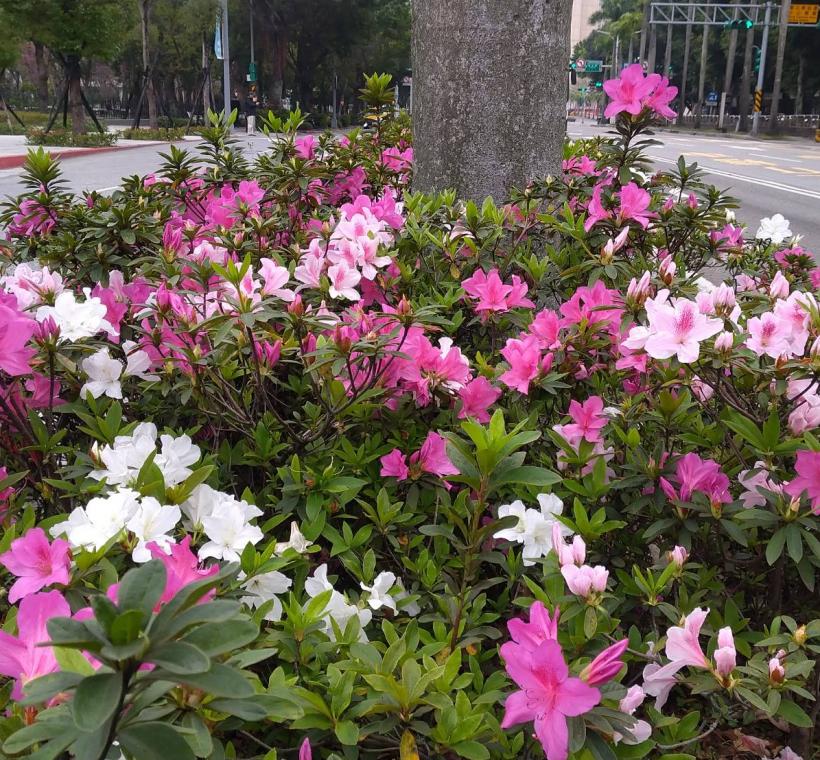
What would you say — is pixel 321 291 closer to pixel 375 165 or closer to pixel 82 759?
pixel 82 759

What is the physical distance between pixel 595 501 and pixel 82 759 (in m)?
0.97

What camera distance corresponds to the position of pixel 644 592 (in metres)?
1.25

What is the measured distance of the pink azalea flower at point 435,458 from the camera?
1378mm

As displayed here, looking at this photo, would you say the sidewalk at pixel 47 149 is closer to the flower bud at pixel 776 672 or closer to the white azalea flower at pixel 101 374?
the white azalea flower at pixel 101 374

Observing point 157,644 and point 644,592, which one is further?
point 644,592

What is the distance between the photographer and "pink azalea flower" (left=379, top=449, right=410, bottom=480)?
1388mm

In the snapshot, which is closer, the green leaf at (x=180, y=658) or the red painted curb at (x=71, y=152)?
the green leaf at (x=180, y=658)

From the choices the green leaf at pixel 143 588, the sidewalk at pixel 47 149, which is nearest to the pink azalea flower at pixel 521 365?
the green leaf at pixel 143 588

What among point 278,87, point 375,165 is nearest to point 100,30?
point 278,87

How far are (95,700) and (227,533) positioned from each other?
1.80 ft

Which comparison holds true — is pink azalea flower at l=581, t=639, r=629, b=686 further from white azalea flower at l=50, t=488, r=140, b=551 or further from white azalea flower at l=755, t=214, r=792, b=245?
white azalea flower at l=755, t=214, r=792, b=245

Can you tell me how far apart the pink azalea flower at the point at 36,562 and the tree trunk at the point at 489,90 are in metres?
2.21

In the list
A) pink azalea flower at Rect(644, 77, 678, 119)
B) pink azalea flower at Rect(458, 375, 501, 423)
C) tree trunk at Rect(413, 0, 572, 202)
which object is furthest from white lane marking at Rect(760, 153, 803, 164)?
pink azalea flower at Rect(458, 375, 501, 423)

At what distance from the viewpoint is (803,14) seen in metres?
32.4
